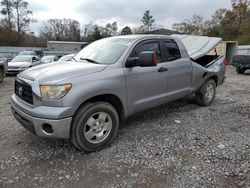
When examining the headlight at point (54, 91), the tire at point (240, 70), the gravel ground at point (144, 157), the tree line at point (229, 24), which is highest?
the tree line at point (229, 24)

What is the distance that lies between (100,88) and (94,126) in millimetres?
596

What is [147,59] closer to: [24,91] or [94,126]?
[94,126]

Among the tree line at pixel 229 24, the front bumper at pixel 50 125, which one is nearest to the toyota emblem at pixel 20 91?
the front bumper at pixel 50 125

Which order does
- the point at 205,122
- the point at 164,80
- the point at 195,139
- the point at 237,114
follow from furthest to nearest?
the point at 237,114, the point at 205,122, the point at 164,80, the point at 195,139

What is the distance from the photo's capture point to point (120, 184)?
9.25ft

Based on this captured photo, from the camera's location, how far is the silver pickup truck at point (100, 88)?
124 inches

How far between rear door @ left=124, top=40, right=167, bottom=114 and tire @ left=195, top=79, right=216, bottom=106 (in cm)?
166

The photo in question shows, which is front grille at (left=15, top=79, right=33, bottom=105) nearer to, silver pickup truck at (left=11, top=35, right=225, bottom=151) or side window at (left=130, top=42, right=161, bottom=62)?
silver pickup truck at (left=11, top=35, right=225, bottom=151)

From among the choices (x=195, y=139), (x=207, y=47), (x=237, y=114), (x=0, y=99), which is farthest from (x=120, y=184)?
(x=0, y=99)

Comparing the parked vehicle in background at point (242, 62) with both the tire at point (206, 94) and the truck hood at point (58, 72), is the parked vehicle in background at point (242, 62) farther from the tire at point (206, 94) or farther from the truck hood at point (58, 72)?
the truck hood at point (58, 72)

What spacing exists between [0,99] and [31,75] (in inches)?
192

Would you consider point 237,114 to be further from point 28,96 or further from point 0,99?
point 0,99

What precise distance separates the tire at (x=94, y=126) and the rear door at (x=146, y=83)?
1.55ft

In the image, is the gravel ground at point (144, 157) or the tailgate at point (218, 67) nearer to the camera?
the gravel ground at point (144, 157)
